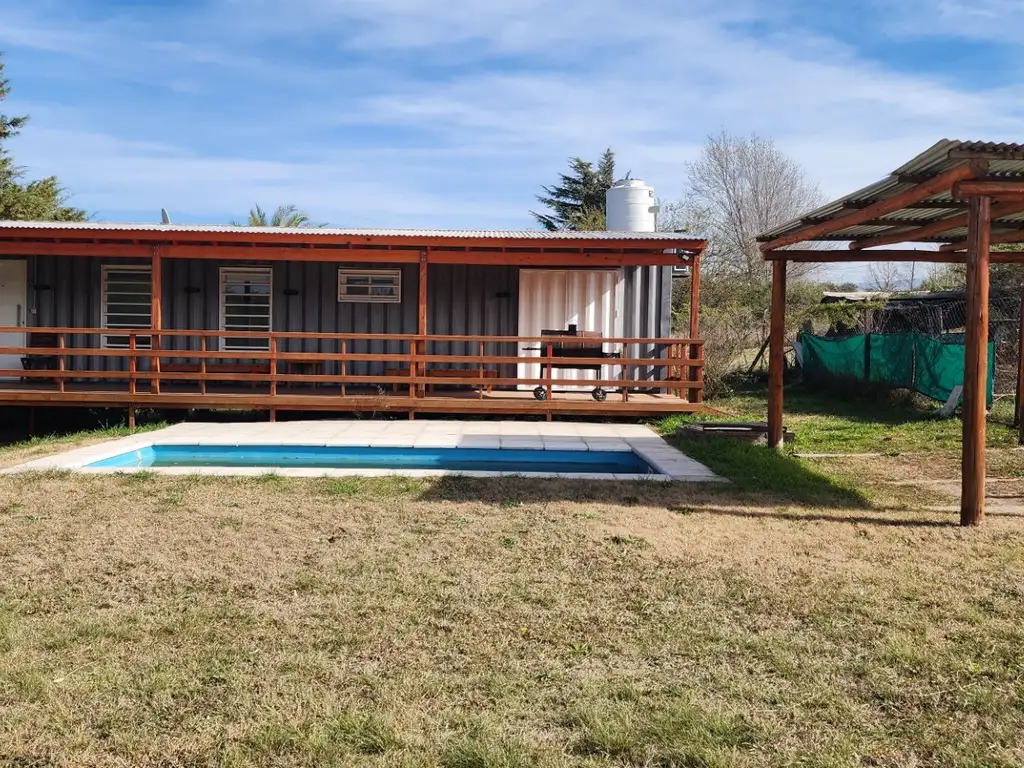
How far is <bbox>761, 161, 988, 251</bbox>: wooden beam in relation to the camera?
568 centimetres

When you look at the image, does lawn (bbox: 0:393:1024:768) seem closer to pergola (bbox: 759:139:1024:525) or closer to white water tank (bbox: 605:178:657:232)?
pergola (bbox: 759:139:1024:525)

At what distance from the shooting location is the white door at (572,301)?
13.4 m

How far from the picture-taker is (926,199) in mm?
6977

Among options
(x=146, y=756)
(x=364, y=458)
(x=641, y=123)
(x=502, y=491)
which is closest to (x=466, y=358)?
(x=364, y=458)

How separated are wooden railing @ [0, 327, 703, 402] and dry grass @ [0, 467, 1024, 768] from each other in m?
5.66

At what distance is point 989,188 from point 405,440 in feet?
19.9

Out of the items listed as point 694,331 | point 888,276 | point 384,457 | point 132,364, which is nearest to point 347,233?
point 132,364

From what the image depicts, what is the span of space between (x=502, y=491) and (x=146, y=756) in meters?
4.42

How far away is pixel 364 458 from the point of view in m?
9.12

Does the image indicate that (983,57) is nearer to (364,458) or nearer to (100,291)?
(364,458)

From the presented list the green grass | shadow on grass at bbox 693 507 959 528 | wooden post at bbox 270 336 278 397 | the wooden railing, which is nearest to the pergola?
shadow on grass at bbox 693 507 959 528

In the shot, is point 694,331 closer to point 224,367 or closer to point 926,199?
point 926,199

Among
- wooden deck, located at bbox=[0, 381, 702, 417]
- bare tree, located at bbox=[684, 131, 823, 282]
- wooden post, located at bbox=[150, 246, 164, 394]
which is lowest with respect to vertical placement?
wooden deck, located at bbox=[0, 381, 702, 417]

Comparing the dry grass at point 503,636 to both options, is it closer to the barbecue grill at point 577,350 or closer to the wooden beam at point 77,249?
the barbecue grill at point 577,350
